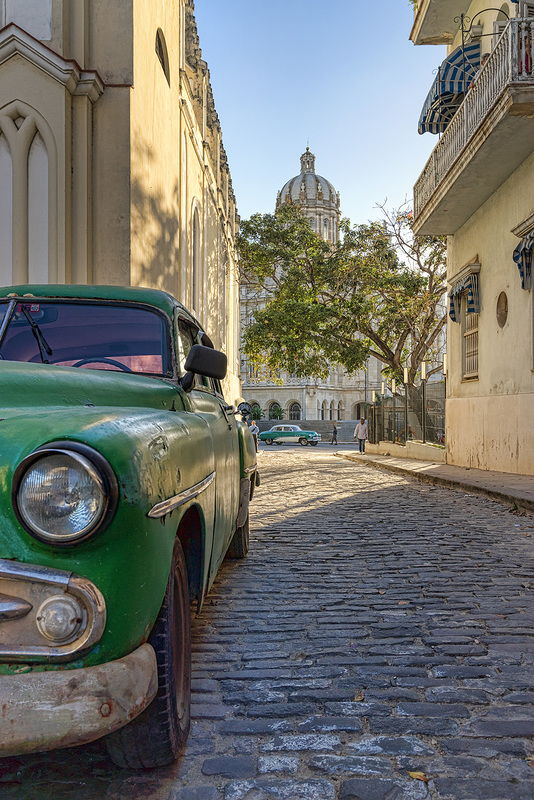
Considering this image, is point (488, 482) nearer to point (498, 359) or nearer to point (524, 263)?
point (498, 359)

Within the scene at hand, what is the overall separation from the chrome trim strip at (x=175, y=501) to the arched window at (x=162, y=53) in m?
12.4

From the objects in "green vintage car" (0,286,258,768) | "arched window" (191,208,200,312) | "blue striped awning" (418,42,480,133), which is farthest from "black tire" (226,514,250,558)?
"arched window" (191,208,200,312)

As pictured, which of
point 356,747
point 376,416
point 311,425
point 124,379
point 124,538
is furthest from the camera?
point 311,425

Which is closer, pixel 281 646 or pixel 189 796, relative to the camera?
pixel 189 796

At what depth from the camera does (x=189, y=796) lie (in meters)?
2.05

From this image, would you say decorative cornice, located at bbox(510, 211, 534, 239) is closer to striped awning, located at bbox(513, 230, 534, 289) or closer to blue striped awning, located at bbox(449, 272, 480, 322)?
striped awning, located at bbox(513, 230, 534, 289)

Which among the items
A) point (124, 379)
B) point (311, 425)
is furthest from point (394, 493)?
point (311, 425)

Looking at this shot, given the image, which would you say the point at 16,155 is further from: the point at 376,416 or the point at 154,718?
the point at 376,416

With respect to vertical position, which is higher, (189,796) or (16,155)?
(16,155)

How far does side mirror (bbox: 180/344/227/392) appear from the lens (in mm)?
3041

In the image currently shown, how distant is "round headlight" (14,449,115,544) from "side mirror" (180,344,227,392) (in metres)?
1.32

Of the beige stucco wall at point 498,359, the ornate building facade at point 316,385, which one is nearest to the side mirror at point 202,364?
the beige stucco wall at point 498,359

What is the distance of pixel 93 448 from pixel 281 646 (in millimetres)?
2063

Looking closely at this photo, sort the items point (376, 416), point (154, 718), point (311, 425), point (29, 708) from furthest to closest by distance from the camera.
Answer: point (311, 425)
point (376, 416)
point (154, 718)
point (29, 708)
